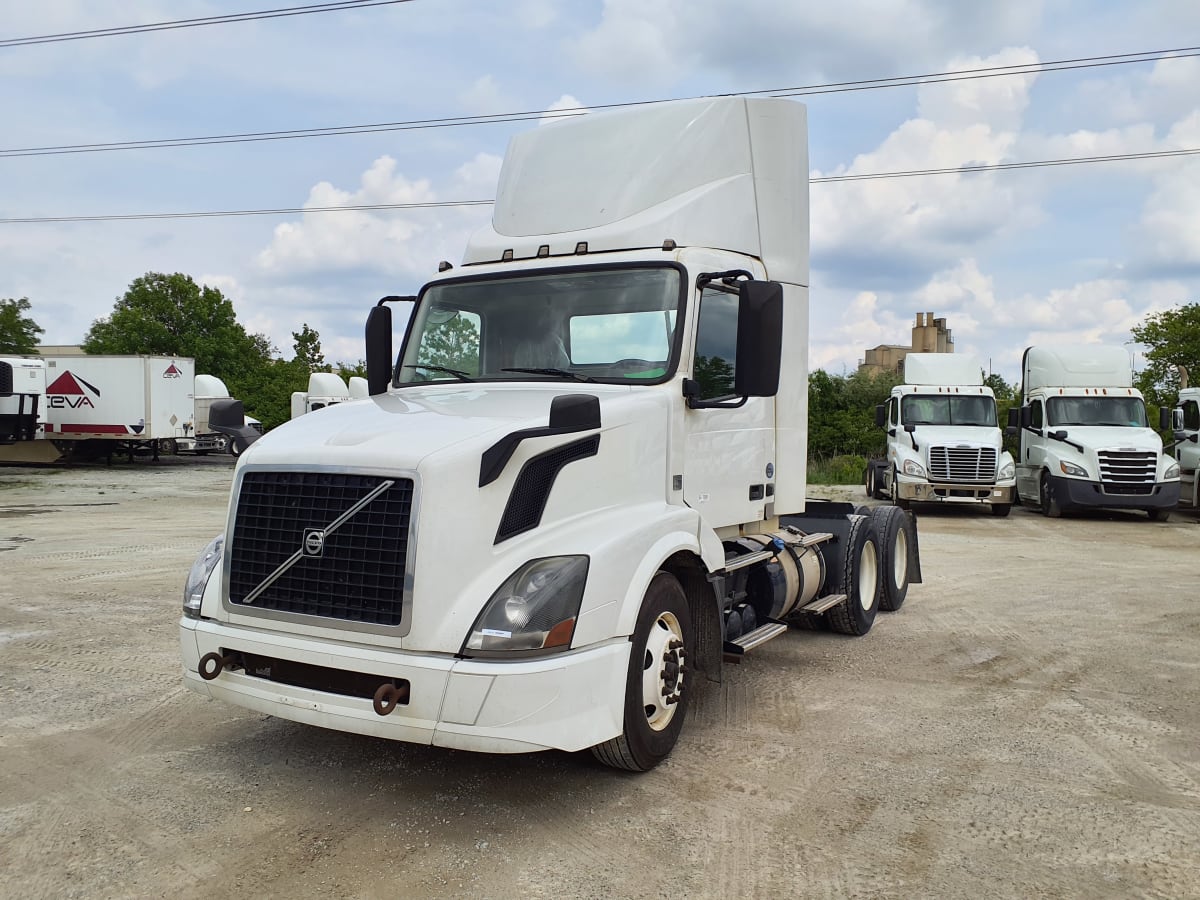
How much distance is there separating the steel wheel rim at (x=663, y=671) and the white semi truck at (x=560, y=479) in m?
0.02

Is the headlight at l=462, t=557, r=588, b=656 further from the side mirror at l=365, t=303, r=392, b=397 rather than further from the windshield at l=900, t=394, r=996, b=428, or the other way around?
the windshield at l=900, t=394, r=996, b=428

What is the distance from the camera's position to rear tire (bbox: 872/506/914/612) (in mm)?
8078

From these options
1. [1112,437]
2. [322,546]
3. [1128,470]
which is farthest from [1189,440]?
[322,546]

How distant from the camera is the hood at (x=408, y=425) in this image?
4.01m

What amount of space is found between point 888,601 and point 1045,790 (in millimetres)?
4100

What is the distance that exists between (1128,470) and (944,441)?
3167mm

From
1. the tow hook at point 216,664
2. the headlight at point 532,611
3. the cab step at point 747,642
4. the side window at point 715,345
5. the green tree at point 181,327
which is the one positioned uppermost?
the green tree at point 181,327

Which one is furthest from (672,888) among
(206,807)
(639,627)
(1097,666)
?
(1097,666)

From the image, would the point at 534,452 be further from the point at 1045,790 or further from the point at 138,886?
the point at 1045,790

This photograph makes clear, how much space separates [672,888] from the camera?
347 cm

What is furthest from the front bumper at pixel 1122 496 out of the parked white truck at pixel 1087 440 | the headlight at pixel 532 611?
the headlight at pixel 532 611

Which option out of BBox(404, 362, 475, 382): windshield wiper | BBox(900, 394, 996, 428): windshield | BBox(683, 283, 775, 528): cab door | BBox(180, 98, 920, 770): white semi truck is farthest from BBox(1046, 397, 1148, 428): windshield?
BBox(404, 362, 475, 382): windshield wiper

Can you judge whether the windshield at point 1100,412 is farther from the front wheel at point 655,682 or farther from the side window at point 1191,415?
the front wheel at point 655,682

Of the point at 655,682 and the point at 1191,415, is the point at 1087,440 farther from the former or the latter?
the point at 655,682
